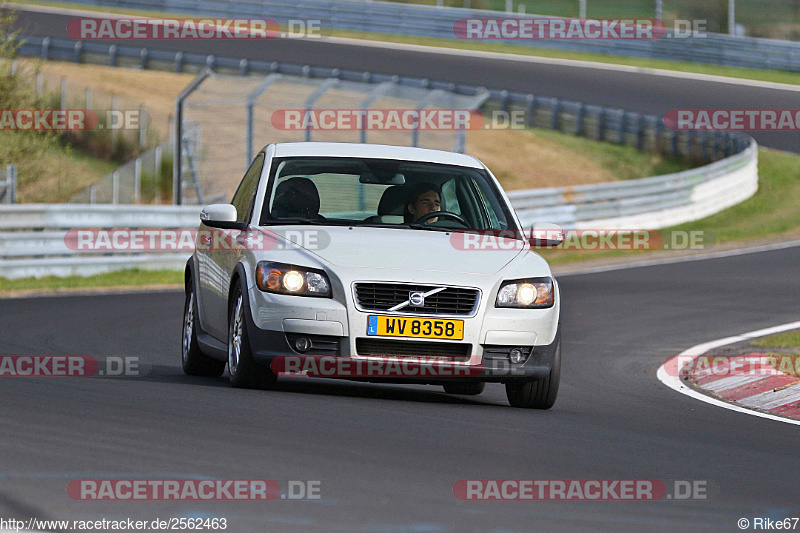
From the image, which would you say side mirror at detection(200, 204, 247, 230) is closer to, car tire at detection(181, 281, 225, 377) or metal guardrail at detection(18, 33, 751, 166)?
car tire at detection(181, 281, 225, 377)

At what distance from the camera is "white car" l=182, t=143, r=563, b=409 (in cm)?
862

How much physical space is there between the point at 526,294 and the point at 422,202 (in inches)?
47.6

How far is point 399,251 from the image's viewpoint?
347 inches

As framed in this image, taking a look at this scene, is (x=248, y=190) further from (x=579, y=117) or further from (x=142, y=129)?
(x=579, y=117)

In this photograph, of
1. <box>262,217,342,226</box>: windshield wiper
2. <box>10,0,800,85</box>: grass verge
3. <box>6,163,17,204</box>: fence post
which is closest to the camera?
<box>262,217,342,226</box>: windshield wiper

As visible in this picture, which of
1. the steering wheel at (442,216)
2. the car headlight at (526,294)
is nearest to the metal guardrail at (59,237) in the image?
the steering wheel at (442,216)

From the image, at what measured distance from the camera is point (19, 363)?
10.9 meters

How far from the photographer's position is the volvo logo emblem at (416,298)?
8.60m

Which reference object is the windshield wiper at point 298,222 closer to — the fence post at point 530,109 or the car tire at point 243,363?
the car tire at point 243,363

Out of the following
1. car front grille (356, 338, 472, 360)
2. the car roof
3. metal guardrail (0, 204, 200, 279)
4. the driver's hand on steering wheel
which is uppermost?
the car roof

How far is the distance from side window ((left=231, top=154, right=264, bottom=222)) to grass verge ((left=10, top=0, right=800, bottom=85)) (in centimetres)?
3363

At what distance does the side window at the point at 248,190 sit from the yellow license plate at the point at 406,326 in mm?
1673

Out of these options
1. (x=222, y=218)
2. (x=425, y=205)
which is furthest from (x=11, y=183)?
(x=425, y=205)

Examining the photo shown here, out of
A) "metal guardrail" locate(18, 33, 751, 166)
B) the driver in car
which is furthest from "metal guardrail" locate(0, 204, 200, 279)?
"metal guardrail" locate(18, 33, 751, 166)
